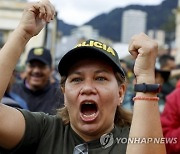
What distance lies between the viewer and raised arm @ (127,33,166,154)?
Answer: 206cm

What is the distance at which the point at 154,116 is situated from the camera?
2.08m

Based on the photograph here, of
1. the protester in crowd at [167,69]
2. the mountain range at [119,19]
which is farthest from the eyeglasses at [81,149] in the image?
the mountain range at [119,19]

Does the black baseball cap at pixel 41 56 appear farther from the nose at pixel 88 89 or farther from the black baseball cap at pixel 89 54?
the nose at pixel 88 89

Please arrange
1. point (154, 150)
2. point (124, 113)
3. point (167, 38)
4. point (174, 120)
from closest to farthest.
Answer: point (154, 150) < point (124, 113) < point (174, 120) < point (167, 38)

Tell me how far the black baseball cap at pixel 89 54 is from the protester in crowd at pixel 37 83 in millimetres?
2863

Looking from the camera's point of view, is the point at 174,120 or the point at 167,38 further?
the point at 167,38

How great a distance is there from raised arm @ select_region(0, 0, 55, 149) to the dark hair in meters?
0.27

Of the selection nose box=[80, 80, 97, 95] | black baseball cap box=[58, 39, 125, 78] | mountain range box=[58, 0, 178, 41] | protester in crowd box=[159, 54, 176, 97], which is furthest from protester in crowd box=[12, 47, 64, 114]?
mountain range box=[58, 0, 178, 41]

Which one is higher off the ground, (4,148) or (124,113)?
(124,113)

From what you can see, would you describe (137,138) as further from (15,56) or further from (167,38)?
(167,38)

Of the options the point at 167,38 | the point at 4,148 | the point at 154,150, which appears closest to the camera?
the point at 154,150

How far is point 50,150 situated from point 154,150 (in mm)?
533

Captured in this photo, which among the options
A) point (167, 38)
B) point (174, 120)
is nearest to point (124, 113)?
point (174, 120)

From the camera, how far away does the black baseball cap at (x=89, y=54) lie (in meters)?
2.39
